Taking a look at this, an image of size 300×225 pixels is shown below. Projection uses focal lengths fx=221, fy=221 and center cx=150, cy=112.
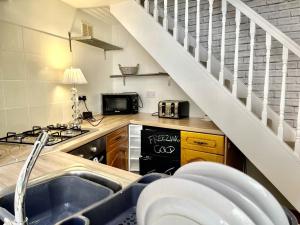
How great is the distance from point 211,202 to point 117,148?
1711mm

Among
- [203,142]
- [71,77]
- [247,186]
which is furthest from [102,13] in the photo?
[247,186]

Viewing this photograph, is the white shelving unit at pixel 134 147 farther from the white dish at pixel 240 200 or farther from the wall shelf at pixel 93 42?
the white dish at pixel 240 200

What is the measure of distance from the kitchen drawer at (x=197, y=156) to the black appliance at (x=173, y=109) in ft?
1.64

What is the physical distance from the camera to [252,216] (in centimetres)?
39

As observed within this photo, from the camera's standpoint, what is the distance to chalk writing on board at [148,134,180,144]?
2.00 m

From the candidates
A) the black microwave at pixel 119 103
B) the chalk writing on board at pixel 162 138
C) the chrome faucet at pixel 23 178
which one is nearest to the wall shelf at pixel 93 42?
the black microwave at pixel 119 103

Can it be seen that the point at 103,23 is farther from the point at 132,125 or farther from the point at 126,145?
the point at 126,145

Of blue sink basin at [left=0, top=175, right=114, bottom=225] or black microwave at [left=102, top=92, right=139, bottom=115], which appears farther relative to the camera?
black microwave at [left=102, top=92, right=139, bottom=115]

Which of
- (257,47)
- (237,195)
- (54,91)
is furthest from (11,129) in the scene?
(257,47)

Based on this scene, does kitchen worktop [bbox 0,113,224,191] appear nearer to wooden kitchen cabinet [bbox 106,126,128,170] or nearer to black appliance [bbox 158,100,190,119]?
wooden kitchen cabinet [bbox 106,126,128,170]

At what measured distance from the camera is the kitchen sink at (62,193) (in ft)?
2.74

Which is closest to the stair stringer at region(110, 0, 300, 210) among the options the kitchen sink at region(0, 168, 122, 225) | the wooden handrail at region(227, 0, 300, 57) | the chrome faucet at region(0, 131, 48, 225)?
the wooden handrail at region(227, 0, 300, 57)

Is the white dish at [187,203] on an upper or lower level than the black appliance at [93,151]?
upper

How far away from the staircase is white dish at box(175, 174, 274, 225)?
1.26 metres
